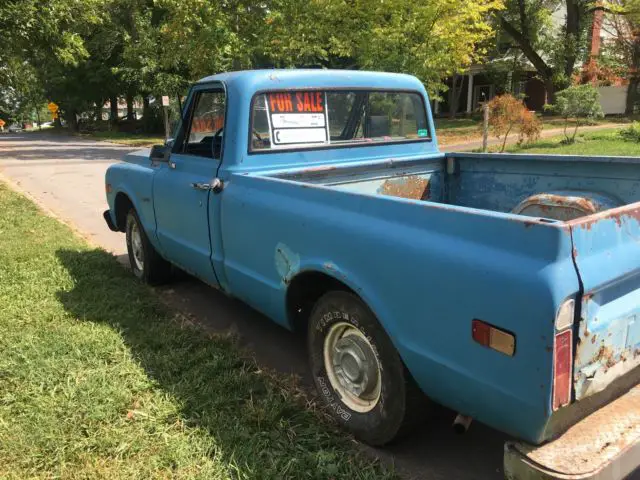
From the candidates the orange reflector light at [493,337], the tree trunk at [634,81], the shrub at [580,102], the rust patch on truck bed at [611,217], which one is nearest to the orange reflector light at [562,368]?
the orange reflector light at [493,337]

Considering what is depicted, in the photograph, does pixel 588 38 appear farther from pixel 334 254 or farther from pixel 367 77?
pixel 334 254

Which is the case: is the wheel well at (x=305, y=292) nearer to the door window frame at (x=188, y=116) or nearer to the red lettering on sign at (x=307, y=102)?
the door window frame at (x=188, y=116)

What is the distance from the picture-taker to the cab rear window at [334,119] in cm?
383

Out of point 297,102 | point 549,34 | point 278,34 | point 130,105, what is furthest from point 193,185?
point 130,105

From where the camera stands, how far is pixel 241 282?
3.57 m

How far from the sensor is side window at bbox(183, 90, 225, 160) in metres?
4.00

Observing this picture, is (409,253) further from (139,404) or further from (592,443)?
(139,404)

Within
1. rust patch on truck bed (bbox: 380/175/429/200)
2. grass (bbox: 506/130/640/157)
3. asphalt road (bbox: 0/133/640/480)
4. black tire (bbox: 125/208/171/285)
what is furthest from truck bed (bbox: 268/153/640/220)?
grass (bbox: 506/130/640/157)

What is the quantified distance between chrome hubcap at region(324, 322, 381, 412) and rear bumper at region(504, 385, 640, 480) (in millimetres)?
829

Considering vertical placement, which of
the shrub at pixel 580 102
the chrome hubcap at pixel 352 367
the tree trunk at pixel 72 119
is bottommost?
the chrome hubcap at pixel 352 367

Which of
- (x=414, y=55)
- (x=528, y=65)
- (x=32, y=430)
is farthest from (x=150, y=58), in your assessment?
(x=32, y=430)

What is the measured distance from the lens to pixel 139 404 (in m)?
3.24

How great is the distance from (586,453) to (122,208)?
4926mm

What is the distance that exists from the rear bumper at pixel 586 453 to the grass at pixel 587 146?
13.0 meters
